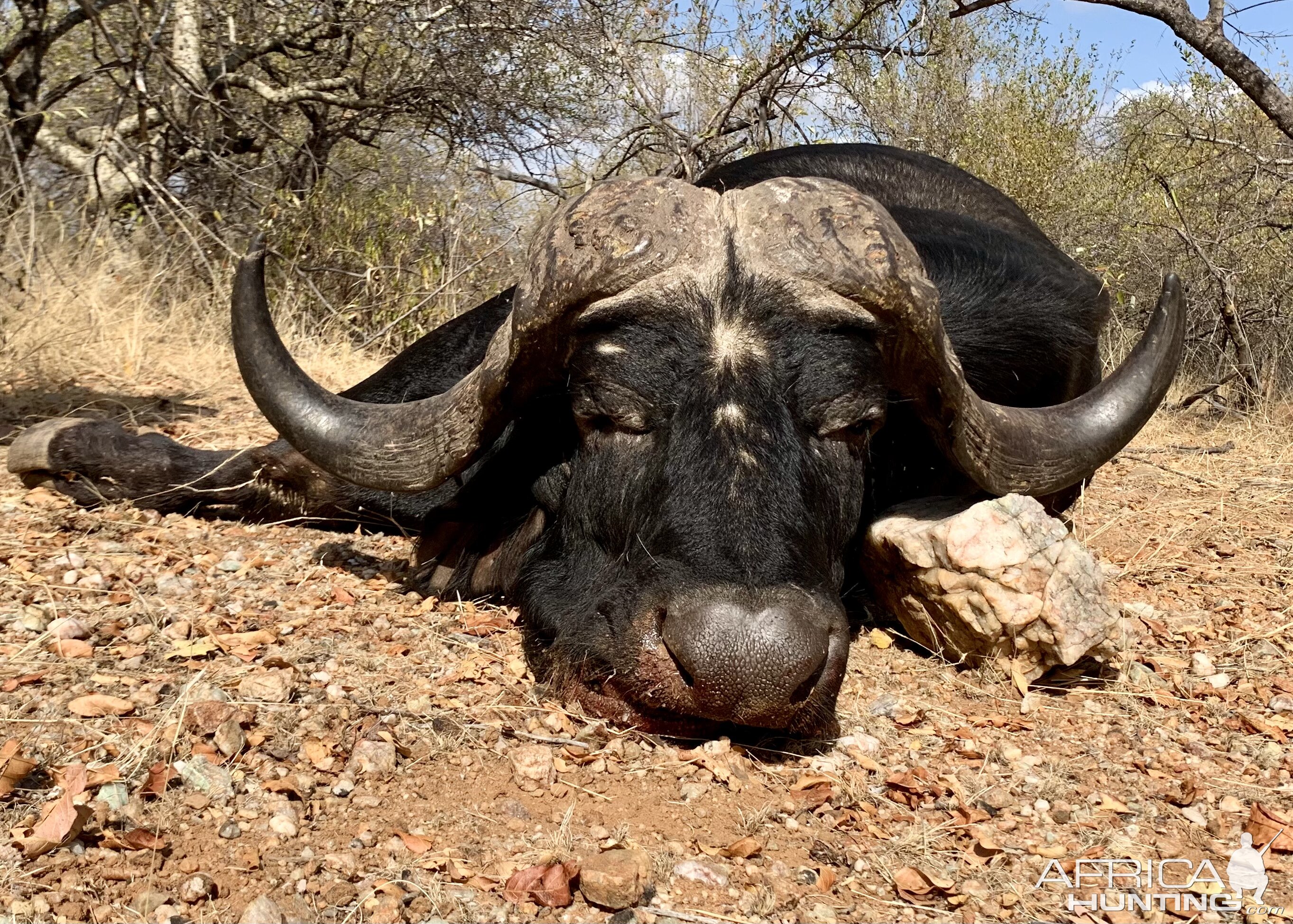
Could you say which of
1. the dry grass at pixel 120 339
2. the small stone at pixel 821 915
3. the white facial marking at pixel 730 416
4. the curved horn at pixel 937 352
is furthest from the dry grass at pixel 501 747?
the dry grass at pixel 120 339

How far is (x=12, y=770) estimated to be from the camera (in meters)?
2.06

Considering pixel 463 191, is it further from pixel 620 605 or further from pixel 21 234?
pixel 620 605

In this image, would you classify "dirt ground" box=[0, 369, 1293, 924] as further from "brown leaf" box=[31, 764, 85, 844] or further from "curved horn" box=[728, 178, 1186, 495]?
"curved horn" box=[728, 178, 1186, 495]

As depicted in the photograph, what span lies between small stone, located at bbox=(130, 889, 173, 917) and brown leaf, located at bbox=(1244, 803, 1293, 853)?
2132 mm

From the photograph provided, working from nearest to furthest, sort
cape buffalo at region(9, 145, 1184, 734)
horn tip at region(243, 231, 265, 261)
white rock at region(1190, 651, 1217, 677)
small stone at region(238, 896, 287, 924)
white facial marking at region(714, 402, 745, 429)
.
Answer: small stone at region(238, 896, 287, 924), cape buffalo at region(9, 145, 1184, 734), white facial marking at region(714, 402, 745, 429), horn tip at region(243, 231, 265, 261), white rock at region(1190, 651, 1217, 677)

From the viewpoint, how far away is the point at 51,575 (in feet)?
10.6

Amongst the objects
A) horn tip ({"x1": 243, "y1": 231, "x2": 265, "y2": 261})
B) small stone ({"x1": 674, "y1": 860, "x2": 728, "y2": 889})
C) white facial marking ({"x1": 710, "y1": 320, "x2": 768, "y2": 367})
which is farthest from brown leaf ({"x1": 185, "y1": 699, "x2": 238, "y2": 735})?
white facial marking ({"x1": 710, "y1": 320, "x2": 768, "y2": 367})

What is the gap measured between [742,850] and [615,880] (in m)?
0.30

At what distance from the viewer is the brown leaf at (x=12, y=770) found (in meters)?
2.03

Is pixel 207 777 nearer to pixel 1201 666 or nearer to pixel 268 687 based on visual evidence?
pixel 268 687

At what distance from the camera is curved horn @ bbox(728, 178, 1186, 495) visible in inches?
110

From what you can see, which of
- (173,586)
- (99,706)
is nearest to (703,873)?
(99,706)

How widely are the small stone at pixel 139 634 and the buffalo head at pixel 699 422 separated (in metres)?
0.66

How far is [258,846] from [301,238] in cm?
635
